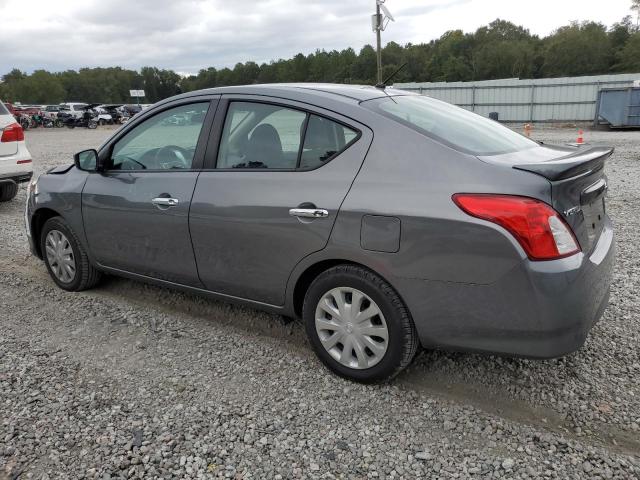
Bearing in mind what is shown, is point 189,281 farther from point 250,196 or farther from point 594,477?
point 594,477

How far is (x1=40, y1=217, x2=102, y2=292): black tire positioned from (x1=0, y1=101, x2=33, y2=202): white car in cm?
400

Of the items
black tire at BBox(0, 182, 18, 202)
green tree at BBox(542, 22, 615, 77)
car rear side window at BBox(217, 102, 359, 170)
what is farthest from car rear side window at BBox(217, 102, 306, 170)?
green tree at BBox(542, 22, 615, 77)

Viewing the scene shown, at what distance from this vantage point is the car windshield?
2.80 metres

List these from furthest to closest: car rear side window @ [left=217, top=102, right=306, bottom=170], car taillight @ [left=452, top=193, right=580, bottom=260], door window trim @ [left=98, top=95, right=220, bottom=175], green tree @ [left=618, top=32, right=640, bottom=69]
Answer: green tree @ [left=618, top=32, right=640, bottom=69], door window trim @ [left=98, top=95, right=220, bottom=175], car rear side window @ [left=217, top=102, right=306, bottom=170], car taillight @ [left=452, top=193, right=580, bottom=260]

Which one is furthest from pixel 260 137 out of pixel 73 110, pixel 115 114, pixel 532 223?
pixel 73 110

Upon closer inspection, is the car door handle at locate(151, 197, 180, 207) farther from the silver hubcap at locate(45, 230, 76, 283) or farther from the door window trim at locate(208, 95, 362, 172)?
the silver hubcap at locate(45, 230, 76, 283)

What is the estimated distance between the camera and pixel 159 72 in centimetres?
14012

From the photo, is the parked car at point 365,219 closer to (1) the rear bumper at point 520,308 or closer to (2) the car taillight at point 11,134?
(1) the rear bumper at point 520,308

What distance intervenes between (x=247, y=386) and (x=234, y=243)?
0.84 m

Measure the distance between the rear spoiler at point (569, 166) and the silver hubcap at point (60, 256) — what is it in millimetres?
3580

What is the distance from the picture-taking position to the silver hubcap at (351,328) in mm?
2820

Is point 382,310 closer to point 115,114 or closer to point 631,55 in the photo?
point 115,114

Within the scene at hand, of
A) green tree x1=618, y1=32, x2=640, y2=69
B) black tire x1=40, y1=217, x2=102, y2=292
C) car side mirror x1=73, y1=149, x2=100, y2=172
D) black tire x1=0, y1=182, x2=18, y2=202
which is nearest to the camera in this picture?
car side mirror x1=73, y1=149, x2=100, y2=172

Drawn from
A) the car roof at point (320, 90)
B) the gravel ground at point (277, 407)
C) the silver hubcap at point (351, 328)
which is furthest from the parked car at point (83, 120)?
the silver hubcap at point (351, 328)
